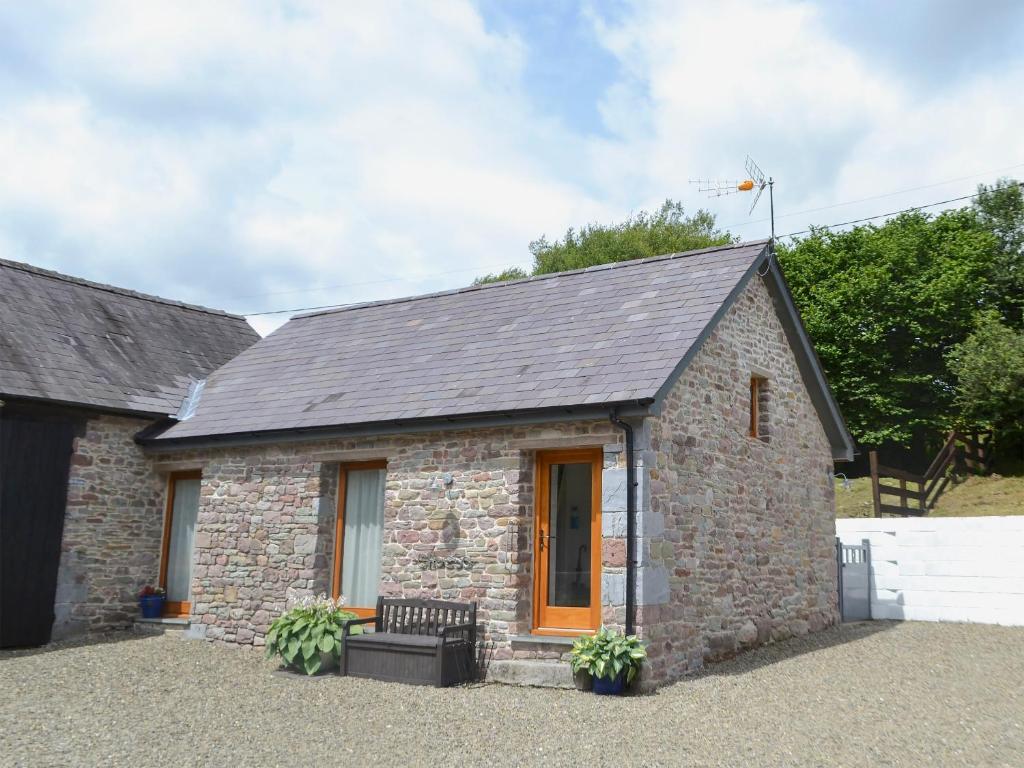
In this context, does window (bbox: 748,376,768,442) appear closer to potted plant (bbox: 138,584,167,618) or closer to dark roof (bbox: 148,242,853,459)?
dark roof (bbox: 148,242,853,459)

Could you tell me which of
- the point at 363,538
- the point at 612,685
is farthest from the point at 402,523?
the point at 612,685

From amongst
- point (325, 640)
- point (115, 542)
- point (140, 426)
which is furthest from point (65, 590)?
point (325, 640)

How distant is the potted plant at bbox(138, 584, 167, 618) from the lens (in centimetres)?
1316

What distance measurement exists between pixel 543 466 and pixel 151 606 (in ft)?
21.5

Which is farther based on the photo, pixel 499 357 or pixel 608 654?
pixel 499 357

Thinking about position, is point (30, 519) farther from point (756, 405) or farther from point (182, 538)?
point (756, 405)

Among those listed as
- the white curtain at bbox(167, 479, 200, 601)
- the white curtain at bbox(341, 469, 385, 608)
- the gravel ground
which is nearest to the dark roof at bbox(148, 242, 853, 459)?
the white curtain at bbox(341, 469, 385, 608)

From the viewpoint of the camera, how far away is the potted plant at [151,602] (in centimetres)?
1316

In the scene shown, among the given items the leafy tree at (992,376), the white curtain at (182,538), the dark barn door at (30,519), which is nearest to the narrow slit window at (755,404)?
the white curtain at (182,538)

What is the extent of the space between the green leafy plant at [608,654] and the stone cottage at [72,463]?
7.00 metres

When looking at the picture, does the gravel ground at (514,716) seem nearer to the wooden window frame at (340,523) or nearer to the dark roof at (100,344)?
the wooden window frame at (340,523)

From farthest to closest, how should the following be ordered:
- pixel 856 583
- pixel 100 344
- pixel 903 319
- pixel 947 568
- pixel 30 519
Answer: pixel 903 319 → pixel 856 583 → pixel 100 344 → pixel 947 568 → pixel 30 519

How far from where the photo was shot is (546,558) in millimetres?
10172

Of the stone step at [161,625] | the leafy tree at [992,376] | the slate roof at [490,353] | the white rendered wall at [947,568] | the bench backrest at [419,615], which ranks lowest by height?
the stone step at [161,625]
